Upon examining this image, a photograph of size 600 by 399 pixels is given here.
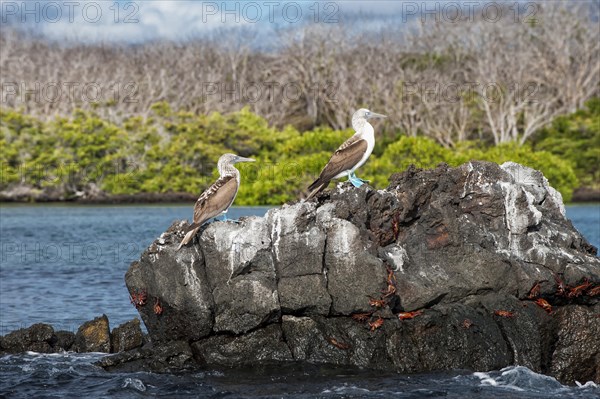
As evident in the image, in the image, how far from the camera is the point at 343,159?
17094 mm

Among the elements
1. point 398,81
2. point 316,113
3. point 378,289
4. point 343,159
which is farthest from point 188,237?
point 316,113

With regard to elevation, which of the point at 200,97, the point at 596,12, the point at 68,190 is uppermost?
the point at 596,12

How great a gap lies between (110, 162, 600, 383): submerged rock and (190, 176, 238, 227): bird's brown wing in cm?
35

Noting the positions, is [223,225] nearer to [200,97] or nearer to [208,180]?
[208,180]

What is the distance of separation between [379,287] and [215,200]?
10.7ft

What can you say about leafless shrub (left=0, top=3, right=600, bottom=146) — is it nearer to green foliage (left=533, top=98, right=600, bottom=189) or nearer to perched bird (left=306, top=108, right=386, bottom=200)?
green foliage (left=533, top=98, right=600, bottom=189)

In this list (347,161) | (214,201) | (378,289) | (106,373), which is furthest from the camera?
(347,161)

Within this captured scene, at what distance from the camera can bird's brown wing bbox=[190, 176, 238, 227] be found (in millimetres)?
16188

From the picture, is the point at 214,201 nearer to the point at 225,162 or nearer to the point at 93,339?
the point at 225,162

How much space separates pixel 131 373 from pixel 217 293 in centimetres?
199

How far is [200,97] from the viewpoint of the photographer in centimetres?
9606

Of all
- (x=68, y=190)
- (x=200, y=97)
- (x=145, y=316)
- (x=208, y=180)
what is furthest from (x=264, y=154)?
(x=145, y=316)

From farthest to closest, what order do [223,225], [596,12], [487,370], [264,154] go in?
[596,12], [264,154], [223,225], [487,370]

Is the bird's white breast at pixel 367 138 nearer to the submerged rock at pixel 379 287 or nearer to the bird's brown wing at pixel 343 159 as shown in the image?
the bird's brown wing at pixel 343 159
